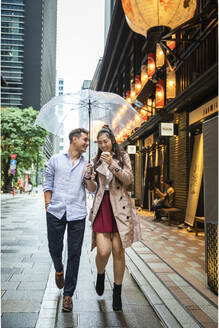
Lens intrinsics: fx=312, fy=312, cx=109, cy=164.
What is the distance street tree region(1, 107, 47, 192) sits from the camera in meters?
35.5

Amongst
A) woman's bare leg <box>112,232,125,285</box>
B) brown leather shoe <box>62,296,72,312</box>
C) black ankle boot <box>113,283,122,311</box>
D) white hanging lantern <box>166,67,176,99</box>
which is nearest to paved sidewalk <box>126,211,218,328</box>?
black ankle boot <box>113,283,122,311</box>

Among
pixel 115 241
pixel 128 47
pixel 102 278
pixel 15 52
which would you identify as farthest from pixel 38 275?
pixel 15 52

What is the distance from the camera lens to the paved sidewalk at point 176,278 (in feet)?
11.4

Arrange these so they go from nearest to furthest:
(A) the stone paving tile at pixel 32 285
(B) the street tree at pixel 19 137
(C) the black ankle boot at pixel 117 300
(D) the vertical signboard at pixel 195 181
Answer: (C) the black ankle boot at pixel 117 300, (A) the stone paving tile at pixel 32 285, (D) the vertical signboard at pixel 195 181, (B) the street tree at pixel 19 137

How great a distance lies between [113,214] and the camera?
3625 mm

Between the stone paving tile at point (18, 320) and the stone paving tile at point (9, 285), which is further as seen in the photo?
the stone paving tile at point (9, 285)

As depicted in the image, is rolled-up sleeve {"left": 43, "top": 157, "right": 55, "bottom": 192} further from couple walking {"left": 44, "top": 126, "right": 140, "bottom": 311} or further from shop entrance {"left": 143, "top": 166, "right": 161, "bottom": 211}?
shop entrance {"left": 143, "top": 166, "right": 161, "bottom": 211}

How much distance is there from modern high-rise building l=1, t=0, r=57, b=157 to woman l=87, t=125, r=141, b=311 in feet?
250

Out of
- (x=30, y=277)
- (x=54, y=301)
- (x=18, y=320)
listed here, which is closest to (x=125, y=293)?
(x=54, y=301)

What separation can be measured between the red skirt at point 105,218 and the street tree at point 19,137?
33071mm

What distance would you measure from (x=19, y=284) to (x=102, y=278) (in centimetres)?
141

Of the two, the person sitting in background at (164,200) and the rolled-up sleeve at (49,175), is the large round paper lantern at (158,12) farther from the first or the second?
the person sitting in background at (164,200)

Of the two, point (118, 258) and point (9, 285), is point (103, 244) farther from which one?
point (9, 285)

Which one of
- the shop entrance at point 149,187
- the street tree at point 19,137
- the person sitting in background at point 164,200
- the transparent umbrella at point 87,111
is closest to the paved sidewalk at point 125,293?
the transparent umbrella at point 87,111
